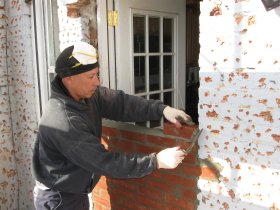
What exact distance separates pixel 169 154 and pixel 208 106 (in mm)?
391

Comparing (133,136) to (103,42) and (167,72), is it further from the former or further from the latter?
(167,72)

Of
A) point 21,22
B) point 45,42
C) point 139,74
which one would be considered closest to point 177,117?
point 139,74

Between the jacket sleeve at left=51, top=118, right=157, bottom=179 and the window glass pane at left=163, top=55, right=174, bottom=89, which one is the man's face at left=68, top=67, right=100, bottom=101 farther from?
the window glass pane at left=163, top=55, right=174, bottom=89

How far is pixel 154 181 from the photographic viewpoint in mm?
2611

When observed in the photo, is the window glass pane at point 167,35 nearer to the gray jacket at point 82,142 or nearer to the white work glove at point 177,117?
the gray jacket at point 82,142

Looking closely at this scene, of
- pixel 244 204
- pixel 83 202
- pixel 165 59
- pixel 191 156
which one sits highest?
pixel 165 59

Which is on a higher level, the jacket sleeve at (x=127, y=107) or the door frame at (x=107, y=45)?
the door frame at (x=107, y=45)

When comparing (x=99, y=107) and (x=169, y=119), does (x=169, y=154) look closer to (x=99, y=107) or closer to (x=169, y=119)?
(x=169, y=119)

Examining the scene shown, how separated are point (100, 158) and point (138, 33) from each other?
1.42m

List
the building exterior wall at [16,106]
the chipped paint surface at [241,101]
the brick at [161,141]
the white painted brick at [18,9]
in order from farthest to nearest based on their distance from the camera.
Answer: the building exterior wall at [16,106] → the white painted brick at [18,9] → the brick at [161,141] → the chipped paint surface at [241,101]

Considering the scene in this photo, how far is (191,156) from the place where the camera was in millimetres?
2270

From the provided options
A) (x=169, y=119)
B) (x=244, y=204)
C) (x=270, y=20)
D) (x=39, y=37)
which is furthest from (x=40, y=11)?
(x=244, y=204)

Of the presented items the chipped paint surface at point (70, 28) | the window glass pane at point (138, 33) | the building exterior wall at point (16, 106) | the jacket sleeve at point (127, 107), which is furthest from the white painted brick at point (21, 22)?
the jacket sleeve at point (127, 107)

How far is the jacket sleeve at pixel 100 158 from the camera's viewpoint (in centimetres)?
208
